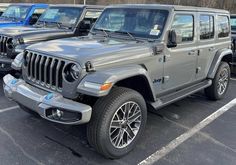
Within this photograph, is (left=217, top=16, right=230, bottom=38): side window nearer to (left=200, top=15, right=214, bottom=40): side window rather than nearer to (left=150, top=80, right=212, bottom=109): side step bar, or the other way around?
(left=200, top=15, right=214, bottom=40): side window

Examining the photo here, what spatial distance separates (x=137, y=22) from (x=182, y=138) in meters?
1.87

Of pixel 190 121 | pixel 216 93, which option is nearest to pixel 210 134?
pixel 190 121

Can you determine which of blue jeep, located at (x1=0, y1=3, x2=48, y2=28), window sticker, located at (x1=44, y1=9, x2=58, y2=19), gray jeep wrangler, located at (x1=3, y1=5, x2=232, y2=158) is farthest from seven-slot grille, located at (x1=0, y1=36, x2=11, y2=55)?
blue jeep, located at (x1=0, y1=3, x2=48, y2=28)

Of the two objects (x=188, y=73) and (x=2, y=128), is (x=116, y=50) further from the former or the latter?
(x=2, y=128)

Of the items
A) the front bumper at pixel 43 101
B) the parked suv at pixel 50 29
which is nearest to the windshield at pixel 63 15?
the parked suv at pixel 50 29

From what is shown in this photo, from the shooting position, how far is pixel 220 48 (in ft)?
19.3

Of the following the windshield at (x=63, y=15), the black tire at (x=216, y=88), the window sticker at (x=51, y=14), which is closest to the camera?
the black tire at (x=216, y=88)

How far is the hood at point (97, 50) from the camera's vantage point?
3.53m

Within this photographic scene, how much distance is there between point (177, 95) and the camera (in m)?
4.73

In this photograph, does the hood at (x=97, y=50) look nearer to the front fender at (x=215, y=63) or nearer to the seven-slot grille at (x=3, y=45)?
the front fender at (x=215, y=63)

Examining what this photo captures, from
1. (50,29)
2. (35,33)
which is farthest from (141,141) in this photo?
(50,29)

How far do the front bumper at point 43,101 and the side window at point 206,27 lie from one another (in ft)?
9.68

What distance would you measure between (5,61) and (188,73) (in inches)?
146

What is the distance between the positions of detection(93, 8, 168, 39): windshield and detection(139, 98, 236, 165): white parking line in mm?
1520
